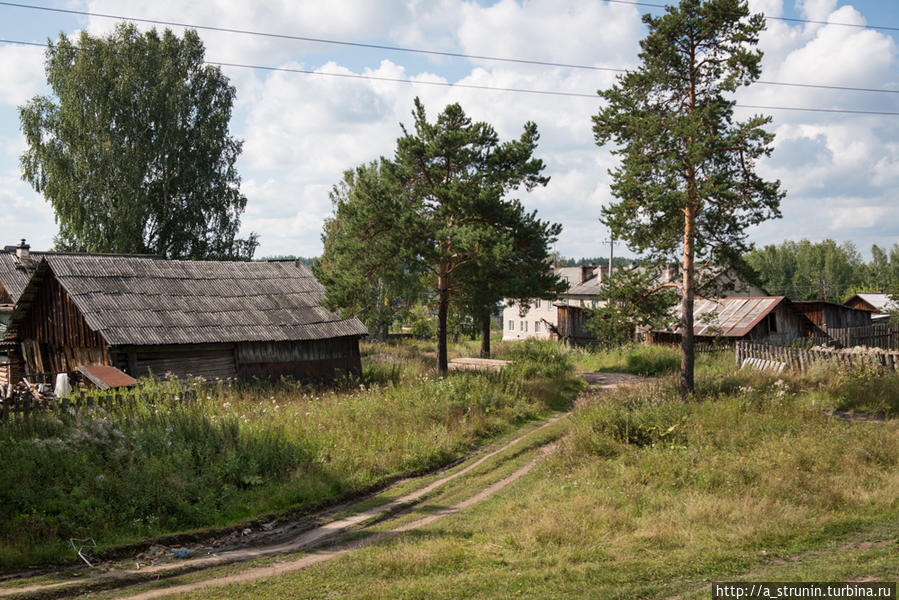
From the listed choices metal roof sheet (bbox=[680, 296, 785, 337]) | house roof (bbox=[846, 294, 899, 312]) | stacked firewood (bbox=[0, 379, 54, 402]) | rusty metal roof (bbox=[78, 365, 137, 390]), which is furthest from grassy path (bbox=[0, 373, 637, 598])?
house roof (bbox=[846, 294, 899, 312])

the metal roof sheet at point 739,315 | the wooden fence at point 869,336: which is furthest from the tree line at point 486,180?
the wooden fence at point 869,336

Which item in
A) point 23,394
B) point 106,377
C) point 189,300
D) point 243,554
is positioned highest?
point 189,300

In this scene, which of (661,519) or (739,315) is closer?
(661,519)

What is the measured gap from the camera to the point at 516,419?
1723 cm

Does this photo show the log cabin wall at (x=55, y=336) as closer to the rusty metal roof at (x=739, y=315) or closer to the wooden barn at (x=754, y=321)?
the wooden barn at (x=754, y=321)

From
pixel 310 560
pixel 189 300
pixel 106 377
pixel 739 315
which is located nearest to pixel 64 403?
pixel 106 377

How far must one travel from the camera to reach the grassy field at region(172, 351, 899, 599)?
22.9 feet

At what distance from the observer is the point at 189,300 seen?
20391 mm

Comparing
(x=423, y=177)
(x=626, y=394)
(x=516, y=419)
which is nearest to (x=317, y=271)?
(x=423, y=177)

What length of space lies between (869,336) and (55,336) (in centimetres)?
3654

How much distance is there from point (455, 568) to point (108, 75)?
3804 cm

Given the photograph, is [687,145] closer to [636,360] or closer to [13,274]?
[636,360]

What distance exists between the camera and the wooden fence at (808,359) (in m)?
19.9

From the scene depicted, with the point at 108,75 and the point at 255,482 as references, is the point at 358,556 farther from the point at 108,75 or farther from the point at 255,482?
the point at 108,75
